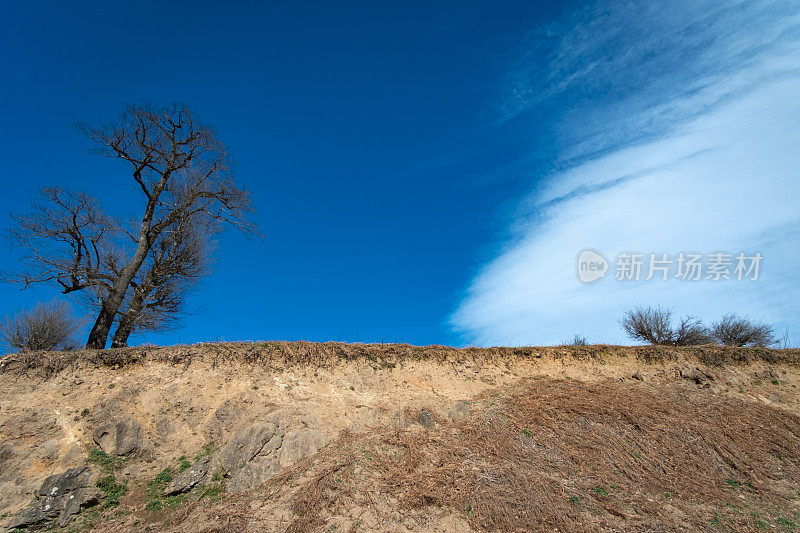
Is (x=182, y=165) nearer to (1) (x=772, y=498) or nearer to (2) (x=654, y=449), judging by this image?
(2) (x=654, y=449)

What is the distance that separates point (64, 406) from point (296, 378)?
20.4 ft

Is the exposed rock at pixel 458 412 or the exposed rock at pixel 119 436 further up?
the exposed rock at pixel 458 412

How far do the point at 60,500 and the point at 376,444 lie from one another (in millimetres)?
7151

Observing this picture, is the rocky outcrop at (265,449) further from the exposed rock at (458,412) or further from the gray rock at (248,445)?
the exposed rock at (458,412)

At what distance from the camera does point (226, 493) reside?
350 inches

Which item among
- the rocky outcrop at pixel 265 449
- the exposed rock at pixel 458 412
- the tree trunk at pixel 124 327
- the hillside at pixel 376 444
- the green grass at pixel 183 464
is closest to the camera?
the hillside at pixel 376 444

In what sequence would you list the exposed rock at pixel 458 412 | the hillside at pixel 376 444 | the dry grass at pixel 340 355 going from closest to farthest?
1. the hillside at pixel 376 444
2. the exposed rock at pixel 458 412
3. the dry grass at pixel 340 355

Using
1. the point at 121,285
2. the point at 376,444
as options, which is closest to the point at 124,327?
the point at 121,285

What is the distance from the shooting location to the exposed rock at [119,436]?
9.80 m

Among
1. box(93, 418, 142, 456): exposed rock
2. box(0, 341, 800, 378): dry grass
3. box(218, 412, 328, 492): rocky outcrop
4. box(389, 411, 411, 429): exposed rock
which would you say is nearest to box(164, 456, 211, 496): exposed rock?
box(218, 412, 328, 492): rocky outcrop

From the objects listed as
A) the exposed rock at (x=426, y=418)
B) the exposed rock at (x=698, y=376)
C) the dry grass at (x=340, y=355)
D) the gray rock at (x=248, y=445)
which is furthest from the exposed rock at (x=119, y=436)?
the exposed rock at (x=698, y=376)

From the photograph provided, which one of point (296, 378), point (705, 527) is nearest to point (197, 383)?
point (296, 378)

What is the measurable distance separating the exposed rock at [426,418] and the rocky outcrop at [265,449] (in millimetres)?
2819

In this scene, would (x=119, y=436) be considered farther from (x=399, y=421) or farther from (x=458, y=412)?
(x=458, y=412)
